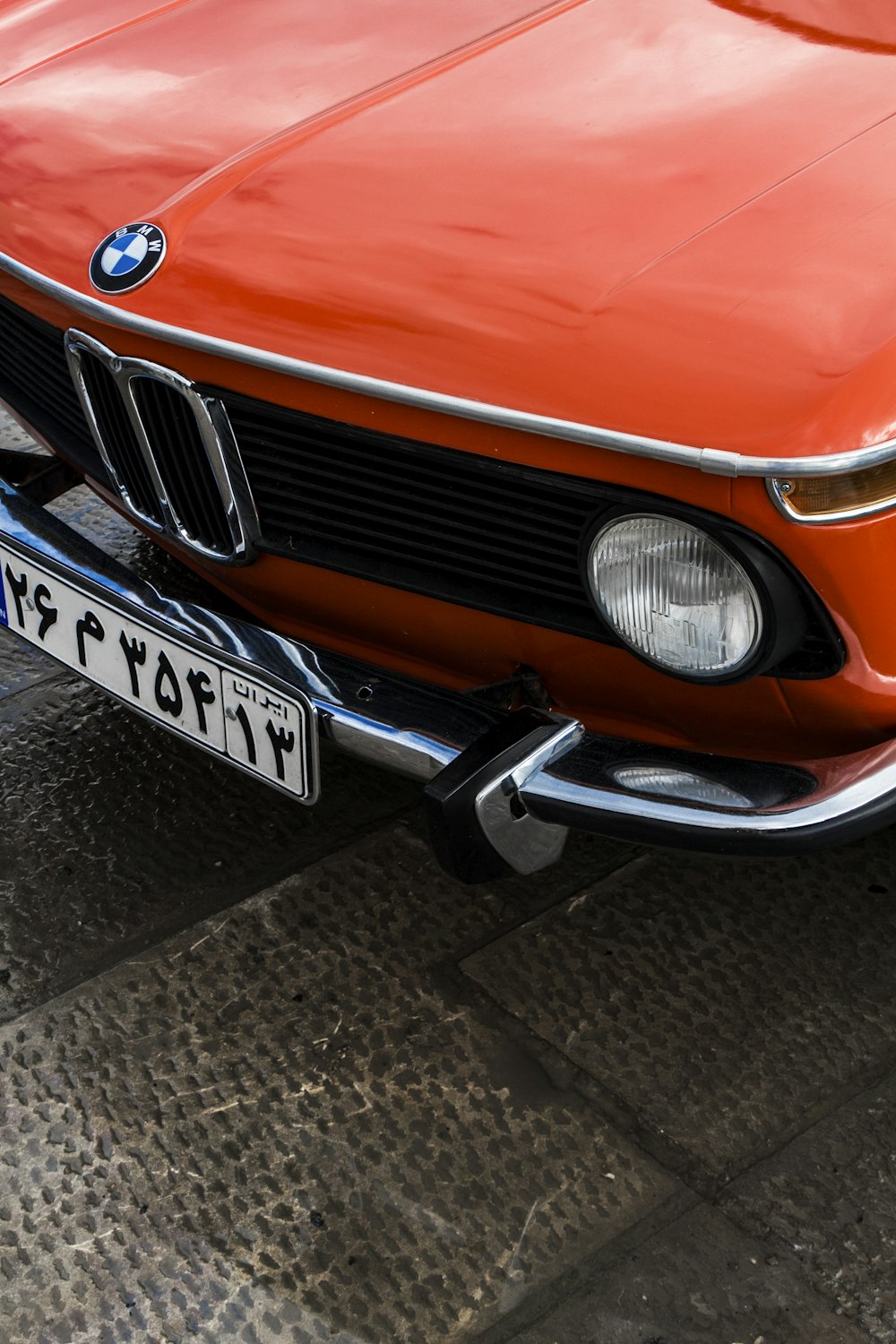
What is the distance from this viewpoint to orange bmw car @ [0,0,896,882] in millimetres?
1591

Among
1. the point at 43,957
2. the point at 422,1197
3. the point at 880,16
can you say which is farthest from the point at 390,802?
the point at 880,16

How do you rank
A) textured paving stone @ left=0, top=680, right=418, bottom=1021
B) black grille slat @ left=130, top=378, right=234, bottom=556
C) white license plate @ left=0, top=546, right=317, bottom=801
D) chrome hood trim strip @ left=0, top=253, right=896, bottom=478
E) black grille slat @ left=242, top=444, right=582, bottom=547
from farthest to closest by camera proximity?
textured paving stone @ left=0, top=680, right=418, bottom=1021 < black grille slat @ left=130, top=378, right=234, bottom=556 < white license plate @ left=0, top=546, right=317, bottom=801 < black grille slat @ left=242, top=444, right=582, bottom=547 < chrome hood trim strip @ left=0, top=253, right=896, bottom=478

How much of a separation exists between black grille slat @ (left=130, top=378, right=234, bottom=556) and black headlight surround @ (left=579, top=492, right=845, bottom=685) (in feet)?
2.18

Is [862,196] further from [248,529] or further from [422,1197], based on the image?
[422,1197]

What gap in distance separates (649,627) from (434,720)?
0.34 m

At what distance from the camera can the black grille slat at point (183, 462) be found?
2010 mm

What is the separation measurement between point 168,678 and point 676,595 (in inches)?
31.0

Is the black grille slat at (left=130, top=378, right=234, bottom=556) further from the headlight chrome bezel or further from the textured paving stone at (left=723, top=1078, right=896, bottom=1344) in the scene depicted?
the textured paving stone at (left=723, top=1078, right=896, bottom=1344)

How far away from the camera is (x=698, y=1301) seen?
1782mm

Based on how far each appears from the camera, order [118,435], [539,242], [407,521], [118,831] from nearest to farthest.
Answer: [539,242]
[407,521]
[118,435]
[118,831]

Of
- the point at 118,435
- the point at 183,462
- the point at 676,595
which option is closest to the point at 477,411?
the point at 676,595

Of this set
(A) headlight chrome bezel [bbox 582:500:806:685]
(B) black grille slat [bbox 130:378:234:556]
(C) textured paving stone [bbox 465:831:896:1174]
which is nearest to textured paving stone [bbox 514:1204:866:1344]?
(C) textured paving stone [bbox 465:831:896:1174]

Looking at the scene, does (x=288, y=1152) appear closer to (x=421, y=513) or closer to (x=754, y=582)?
(x=421, y=513)

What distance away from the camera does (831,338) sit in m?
1.56
